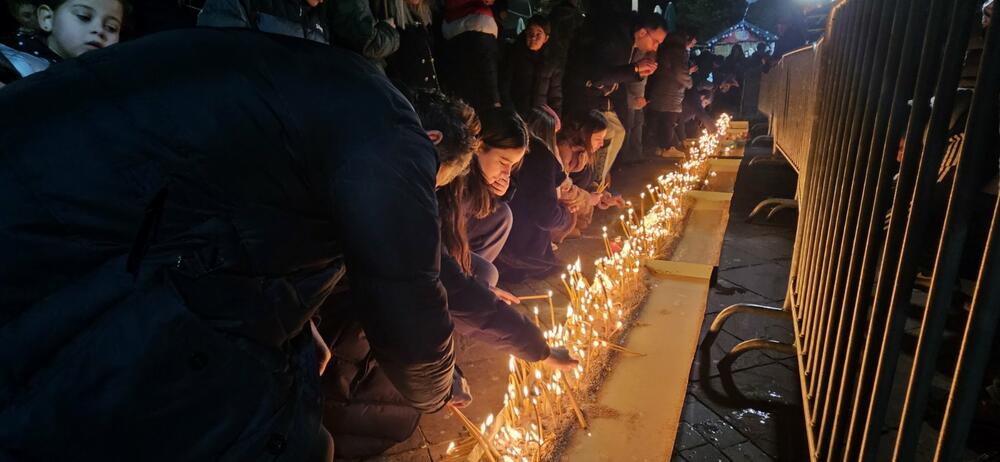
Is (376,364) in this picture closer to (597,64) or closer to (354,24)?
(354,24)

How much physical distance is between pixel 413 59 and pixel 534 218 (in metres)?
1.95

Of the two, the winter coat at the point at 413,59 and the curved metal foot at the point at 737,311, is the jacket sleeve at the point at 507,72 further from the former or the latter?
the curved metal foot at the point at 737,311

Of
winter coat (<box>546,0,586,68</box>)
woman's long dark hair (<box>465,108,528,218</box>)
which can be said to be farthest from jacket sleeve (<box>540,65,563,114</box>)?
woman's long dark hair (<box>465,108,528,218</box>)

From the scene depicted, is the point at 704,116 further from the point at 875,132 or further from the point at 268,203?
the point at 268,203

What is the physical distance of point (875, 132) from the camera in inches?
71.2

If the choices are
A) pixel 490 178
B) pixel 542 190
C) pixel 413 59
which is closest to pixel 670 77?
pixel 413 59

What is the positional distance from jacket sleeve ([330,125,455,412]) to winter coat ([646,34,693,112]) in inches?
A: 398

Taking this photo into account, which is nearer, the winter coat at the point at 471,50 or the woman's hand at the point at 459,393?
the woman's hand at the point at 459,393

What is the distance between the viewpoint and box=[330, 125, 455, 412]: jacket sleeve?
127cm

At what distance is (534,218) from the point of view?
15.0ft

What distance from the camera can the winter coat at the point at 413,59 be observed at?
5.18 metres

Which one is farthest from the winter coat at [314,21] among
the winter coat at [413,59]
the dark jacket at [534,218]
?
the dark jacket at [534,218]

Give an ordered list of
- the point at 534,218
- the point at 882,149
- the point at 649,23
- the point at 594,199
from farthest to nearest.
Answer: the point at 649,23, the point at 594,199, the point at 534,218, the point at 882,149

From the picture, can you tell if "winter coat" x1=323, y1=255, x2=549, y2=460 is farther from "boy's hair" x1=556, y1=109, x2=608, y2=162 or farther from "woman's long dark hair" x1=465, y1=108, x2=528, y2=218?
"boy's hair" x1=556, y1=109, x2=608, y2=162
